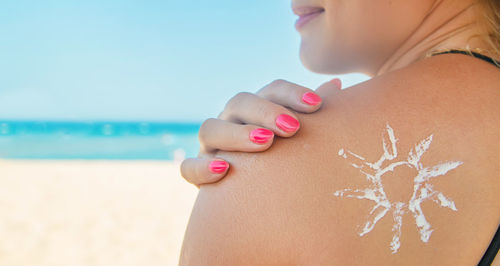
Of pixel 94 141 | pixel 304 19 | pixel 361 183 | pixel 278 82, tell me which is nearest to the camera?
pixel 361 183

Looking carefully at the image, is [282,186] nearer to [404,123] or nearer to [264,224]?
[264,224]

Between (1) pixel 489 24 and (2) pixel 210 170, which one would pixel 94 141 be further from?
(1) pixel 489 24

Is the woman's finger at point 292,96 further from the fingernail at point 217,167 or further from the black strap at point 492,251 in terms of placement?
the black strap at point 492,251

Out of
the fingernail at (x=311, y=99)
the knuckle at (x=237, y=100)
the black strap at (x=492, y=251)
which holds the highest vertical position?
the knuckle at (x=237, y=100)

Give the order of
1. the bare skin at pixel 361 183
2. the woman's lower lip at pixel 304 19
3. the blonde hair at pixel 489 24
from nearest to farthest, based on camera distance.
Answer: the bare skin at pixel 361 183, the blonde hair at pixel 489 24, the woman's lower lip at pixel 304 19

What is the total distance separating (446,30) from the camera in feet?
2.87

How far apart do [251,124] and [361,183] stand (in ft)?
0.85

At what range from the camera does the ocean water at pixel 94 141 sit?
63.3 ft

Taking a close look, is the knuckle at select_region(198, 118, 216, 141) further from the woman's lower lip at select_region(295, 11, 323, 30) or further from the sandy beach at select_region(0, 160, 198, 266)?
the sandy beach at select_region(0, 160, 198, 266)

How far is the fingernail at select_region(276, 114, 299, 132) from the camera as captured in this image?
683 mm

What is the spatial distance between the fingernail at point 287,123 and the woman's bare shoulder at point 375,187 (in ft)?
0.09

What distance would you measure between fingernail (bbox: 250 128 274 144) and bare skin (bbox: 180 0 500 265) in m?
0.03

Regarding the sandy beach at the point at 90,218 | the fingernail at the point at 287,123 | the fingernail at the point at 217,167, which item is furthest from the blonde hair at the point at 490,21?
the sandy beach at the point at 90,218

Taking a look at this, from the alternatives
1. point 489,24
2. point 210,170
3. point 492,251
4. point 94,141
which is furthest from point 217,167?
point 94,141
